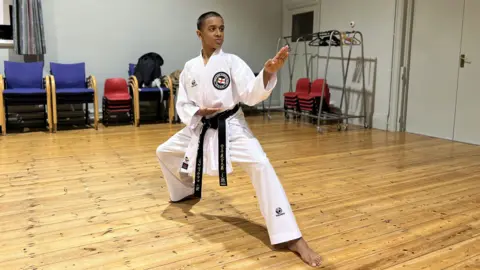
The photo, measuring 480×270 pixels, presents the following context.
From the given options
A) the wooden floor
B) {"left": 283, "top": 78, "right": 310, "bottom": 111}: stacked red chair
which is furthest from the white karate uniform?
{"left": 283, "top": 78, "right": 310, "bottom": 111}: stacked red chair

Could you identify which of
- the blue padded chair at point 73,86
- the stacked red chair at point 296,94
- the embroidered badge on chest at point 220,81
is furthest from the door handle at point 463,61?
the blue padded chair at point 73,86

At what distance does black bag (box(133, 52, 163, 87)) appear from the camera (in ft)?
22.3

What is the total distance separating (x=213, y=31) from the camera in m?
2.43

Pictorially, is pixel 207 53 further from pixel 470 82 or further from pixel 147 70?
pixel 147 70

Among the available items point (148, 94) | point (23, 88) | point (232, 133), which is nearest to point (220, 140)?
point (232, 133)

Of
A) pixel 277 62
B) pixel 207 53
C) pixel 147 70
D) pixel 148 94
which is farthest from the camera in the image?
pixel 147 70

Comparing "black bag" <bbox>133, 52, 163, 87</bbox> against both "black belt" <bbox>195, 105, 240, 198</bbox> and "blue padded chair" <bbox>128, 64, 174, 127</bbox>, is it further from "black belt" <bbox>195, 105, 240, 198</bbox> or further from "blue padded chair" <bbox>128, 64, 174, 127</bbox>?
"black belt" <bbox>195, 105, 240, 198</bbox>

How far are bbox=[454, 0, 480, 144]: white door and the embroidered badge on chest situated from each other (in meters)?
4.21

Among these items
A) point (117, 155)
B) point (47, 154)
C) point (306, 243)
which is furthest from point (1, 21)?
point (306, 243)

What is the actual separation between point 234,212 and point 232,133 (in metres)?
0.73

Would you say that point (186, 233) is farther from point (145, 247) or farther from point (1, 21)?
point (1, 21)

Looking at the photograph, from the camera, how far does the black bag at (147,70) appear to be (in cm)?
679

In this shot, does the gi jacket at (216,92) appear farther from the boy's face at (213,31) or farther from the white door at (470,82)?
the white door at (470,82)

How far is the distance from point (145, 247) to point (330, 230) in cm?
107
